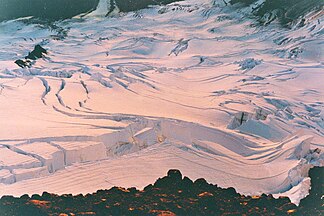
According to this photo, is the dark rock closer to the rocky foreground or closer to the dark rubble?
the rocky foreground

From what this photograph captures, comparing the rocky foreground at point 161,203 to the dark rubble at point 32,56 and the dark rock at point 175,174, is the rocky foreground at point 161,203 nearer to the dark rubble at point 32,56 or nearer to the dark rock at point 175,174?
the dark rock at point 175,174

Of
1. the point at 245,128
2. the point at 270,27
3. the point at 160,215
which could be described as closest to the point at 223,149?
the point at 245,128

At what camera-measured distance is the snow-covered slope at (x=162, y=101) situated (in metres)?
1.75

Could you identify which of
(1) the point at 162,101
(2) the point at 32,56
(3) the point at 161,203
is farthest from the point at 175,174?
(2) the point at 32,56

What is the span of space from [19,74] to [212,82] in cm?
106

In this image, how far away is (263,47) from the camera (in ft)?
8.57

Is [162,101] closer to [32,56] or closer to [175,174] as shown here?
[175,174]

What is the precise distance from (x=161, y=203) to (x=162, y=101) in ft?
2.11

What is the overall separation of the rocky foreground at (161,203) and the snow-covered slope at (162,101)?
41mm

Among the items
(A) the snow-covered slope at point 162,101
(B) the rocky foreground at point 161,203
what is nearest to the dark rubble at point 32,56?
(A) the snow-covered slope at point 162,101

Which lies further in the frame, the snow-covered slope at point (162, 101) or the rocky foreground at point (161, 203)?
the snow-covered slope at point (162, 101)

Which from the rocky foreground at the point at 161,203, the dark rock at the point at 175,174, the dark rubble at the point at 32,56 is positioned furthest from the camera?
the dark rubble at the point at 32,56

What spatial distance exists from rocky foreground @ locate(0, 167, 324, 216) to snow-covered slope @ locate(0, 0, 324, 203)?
0.04 metres

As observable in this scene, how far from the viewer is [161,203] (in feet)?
5.39
